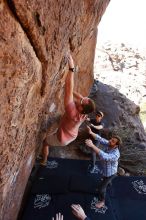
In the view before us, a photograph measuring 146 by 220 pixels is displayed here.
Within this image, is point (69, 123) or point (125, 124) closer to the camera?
point (69, 123)

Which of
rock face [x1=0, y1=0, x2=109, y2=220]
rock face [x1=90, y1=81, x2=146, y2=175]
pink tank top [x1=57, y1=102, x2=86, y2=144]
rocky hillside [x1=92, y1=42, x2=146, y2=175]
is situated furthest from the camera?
rocky hillside [x1=92, y1=42, x2=146, y2=175]

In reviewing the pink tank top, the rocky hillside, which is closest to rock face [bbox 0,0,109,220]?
the pink tank top

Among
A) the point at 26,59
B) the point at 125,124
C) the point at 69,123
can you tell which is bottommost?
the point at 125,124

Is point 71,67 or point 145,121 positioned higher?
point 71,67

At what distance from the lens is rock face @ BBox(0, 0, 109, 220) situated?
105 inches

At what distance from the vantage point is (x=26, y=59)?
296cm

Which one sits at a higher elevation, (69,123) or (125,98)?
(69,123)

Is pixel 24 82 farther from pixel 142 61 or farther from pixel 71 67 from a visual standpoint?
pixel 142 61

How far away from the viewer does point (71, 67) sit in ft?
15.2


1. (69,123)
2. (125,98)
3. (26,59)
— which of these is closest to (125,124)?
(125,98)

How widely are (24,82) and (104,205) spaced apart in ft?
10.5

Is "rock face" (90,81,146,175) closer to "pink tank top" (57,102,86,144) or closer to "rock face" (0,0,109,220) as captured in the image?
"pink tank top" (57,102,86,144)

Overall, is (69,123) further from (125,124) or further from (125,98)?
(125,98)

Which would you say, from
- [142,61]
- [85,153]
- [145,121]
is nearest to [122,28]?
[142,61]
